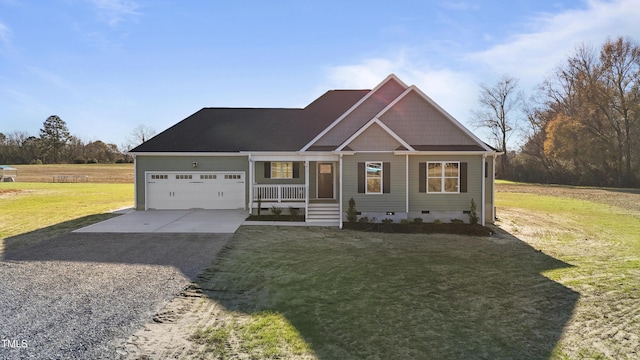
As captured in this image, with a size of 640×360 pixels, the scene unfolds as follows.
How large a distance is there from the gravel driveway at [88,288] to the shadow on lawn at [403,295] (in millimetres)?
1037

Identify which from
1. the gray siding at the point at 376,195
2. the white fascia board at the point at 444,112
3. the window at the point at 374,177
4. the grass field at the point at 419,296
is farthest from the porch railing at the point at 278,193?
the white fascia board at the point at 444,112

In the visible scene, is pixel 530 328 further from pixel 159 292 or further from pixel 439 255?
pixel 159 292

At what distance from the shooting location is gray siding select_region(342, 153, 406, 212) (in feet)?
48.5

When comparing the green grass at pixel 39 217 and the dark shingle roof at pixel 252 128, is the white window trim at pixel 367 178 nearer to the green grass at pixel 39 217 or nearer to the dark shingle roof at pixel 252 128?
the dark shingle roof at pixel 252 128

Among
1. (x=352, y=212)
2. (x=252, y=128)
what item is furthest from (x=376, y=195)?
(x=252, y=128)

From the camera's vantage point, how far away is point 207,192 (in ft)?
60.7

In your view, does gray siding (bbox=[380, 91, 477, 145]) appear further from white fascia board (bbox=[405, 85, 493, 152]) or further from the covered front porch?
the covered front porch

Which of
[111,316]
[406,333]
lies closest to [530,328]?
[406,333]

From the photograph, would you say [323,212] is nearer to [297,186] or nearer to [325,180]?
[297,186]

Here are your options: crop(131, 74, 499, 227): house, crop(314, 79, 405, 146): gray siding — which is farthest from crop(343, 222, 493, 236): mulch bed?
crop(314, 79, 405, 146): gray siding

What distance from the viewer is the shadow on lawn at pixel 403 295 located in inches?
190

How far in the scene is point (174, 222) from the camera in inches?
576

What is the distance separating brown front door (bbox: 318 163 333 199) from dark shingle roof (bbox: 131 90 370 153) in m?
1.67

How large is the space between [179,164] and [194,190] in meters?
1.53
